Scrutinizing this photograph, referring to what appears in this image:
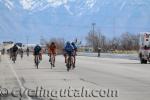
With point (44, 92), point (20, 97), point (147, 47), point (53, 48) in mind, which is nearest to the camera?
point (20, 97)

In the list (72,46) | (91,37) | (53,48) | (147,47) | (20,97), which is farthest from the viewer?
(91,37)

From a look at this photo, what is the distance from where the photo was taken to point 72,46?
3822 centimetres

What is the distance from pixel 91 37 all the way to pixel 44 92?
170m

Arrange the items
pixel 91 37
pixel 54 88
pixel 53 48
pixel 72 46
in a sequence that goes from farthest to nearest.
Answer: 1. pixel 91 37
2. pixel 53 48
3. pixel 72 46
4. pixel 54 88

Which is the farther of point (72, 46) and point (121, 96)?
point (72, 46)

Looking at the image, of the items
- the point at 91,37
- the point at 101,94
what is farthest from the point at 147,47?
the point at 91,37

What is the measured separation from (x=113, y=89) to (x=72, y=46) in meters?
16.7

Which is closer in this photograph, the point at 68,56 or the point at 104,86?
the point at 104,86

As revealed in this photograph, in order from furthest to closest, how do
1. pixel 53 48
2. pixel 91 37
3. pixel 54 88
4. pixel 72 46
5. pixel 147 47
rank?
pixel 91 37, pixel 147 47, pixel 53 48, pixel 72 46, pixel 54 88

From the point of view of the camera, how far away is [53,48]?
139ft

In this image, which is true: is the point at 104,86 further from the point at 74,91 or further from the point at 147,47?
the point at 147,47

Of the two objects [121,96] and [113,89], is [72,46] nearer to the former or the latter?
[113,89]

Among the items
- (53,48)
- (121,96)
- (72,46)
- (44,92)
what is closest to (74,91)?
(44,92)

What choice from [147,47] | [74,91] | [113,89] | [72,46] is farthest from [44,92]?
[147,47]
